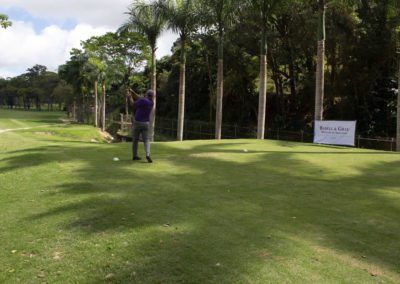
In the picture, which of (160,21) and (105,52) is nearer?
(160,21)

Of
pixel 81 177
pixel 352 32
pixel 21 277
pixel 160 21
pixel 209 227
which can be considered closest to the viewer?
pixel 21 277

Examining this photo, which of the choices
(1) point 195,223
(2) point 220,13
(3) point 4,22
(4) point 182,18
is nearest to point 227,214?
(1) point 195,223

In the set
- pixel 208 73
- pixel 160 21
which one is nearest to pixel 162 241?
pixel 160 21

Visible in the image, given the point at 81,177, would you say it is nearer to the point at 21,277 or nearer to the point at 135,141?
the point at 135,141

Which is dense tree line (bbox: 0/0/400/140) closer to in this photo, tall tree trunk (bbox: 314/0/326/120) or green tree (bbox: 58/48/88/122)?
tall tree trunk (bbox: 314/0/326/120)

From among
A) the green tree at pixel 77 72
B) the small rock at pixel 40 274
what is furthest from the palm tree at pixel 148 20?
the green tree at pixel 77 72

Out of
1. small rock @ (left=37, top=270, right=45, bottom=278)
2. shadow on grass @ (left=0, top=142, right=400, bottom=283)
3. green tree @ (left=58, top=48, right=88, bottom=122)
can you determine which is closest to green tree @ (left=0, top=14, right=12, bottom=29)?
shadow on grass @ (left=0, top=142, right=400, bottom=283)

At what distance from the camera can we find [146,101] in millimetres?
10812

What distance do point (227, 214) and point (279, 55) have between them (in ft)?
97.0

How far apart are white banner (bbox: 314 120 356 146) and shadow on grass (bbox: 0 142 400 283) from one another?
768 centimetres

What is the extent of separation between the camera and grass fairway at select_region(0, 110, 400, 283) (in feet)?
15.4

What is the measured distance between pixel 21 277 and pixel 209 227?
2361mm

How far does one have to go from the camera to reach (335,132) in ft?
62.7

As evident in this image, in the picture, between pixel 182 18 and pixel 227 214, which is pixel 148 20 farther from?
pixel 227 214
